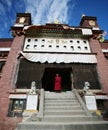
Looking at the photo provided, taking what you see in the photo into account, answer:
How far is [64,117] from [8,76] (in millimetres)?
6704

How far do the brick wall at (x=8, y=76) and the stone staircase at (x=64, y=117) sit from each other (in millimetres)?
3025

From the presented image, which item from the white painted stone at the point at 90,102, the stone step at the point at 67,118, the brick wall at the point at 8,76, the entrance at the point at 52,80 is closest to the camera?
the stone step at the point at 67,118

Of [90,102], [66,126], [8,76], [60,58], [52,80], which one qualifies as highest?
[60,58]

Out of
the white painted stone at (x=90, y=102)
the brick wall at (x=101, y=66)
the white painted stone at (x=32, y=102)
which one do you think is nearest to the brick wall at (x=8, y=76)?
the white painted stone at (x=32, y=102)

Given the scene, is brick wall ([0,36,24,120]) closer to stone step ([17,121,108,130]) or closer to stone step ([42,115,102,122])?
stone step ([42,115,102,122])

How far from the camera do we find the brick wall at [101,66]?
11.3 metres

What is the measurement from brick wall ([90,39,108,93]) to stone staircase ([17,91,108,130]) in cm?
314

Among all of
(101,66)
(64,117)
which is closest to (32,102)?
Result: (64,117)

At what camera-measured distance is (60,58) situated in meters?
12.5

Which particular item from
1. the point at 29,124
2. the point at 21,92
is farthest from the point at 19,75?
the point at 29,124

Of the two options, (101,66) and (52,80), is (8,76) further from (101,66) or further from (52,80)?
(101,66)

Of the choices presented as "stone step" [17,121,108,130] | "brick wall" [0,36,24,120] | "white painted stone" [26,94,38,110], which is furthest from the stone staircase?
"brick wall" [0,36,24,120]

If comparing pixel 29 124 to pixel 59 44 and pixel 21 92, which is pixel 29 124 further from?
pixel 59 44

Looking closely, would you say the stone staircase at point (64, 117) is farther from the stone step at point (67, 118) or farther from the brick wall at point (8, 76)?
the brick wall at point (8, 76)
